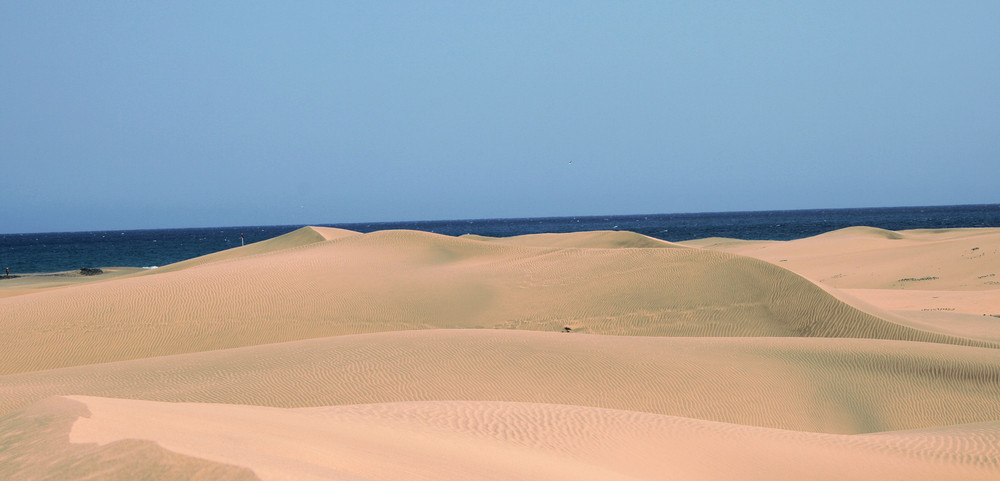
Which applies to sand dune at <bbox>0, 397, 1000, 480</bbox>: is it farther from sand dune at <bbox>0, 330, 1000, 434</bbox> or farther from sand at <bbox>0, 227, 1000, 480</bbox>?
sand dune at <bbox>0, 330, 1000, 434</bbox>

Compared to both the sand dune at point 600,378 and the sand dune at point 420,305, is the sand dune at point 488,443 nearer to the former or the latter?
the sand dune at point 600,378

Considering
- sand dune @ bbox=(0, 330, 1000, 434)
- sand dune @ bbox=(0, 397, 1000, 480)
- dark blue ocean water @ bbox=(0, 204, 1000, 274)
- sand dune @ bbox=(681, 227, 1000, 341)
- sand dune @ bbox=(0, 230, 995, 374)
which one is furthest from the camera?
dark blue ocean water @ bbox=(0, 204, 1000, 274)

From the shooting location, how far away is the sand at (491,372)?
10.4 feet

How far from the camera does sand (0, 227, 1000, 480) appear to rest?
3.17 metres

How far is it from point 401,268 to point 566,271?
3.58m

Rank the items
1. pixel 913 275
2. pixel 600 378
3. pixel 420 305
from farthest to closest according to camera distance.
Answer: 1. pixel 913 275
2. pixel 420 305
3. pixel 600 378

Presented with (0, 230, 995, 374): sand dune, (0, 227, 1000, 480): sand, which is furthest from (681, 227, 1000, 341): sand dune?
(0, 230, 995, 374): sand dune

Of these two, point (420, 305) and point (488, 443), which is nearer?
point (488, 443)

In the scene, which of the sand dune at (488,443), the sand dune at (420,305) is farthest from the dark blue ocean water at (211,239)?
the sand dune at (488,443)

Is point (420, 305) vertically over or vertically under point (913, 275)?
over

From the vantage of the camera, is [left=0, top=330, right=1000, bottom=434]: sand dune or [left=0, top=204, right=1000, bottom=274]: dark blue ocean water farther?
[left=0, top=204, right=1000, bottom=274]: dark blue ocean water

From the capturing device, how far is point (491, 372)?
7230mm

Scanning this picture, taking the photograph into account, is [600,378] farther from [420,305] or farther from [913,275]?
[913,275]

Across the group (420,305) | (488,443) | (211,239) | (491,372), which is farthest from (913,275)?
(211,239)
